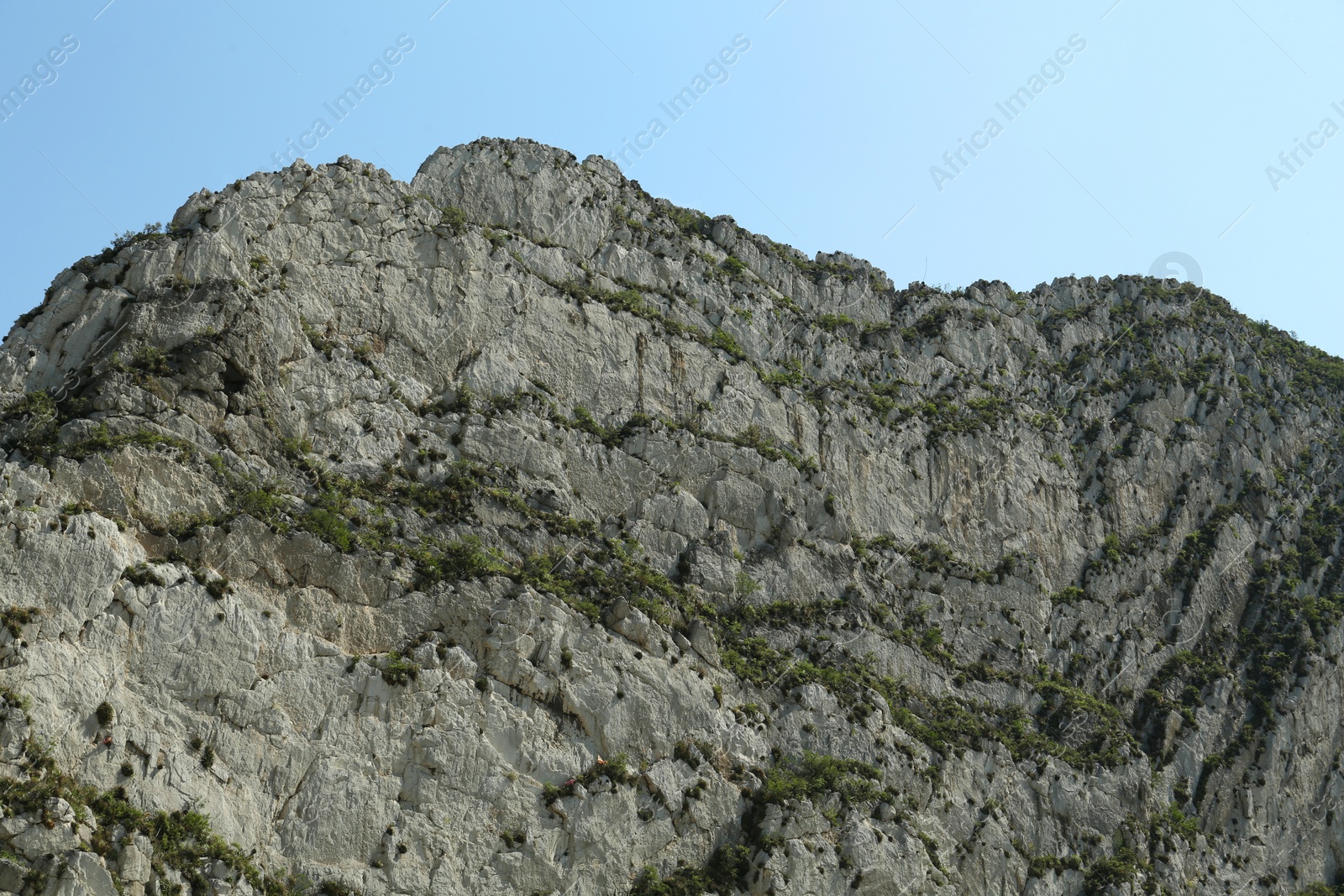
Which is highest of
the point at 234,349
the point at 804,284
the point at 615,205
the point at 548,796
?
the point at 804,284

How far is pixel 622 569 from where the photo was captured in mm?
47219

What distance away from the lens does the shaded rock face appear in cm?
3612

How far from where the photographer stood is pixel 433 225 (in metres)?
54.7

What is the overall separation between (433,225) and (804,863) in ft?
100

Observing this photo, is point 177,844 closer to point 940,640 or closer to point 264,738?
point 264,738

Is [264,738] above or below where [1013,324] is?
below

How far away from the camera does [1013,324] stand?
235 feet

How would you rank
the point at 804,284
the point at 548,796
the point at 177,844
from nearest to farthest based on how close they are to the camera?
the point at 177,844, the point at 548,796, the point at 804,284

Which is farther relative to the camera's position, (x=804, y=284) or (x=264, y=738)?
(x=804, y=284)

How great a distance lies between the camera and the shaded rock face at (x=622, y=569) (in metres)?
36.1

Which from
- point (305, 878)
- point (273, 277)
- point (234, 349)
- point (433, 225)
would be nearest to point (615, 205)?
point (433, 225)

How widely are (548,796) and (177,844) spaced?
1116 centimetres

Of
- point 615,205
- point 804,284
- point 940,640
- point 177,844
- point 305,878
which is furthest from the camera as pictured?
point 804,284

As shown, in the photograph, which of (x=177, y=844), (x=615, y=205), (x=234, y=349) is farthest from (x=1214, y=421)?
(x=177, y=844)
